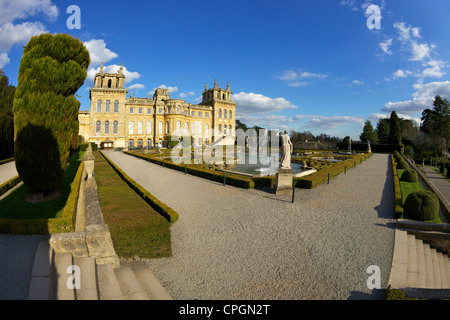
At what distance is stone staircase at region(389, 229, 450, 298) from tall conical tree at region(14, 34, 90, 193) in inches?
442

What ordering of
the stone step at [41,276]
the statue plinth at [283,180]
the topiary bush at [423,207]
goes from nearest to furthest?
the stone step at [41,276], the topiary bush at [423,207], the statue plinth at [283,180]

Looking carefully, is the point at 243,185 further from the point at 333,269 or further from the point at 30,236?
the point at 30,236

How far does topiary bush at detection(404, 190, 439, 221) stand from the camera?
8094 millimetres

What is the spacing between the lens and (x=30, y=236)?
550 centimetres

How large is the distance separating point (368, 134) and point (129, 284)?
211 ft

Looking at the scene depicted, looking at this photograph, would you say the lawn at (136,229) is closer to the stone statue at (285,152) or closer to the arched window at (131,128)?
the stone statue at (285,152)

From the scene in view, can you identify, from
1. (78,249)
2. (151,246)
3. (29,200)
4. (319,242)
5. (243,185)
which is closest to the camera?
(78,249)

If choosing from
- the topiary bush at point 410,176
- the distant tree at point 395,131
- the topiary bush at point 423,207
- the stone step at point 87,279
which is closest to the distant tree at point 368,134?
the distant tree at point 395,131

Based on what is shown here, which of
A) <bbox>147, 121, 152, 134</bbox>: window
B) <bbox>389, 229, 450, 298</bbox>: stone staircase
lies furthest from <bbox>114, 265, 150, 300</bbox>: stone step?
<bbox>147, 121, 152, 134</bbox>: window

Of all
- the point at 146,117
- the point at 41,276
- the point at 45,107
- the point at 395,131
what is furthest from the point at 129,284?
the point at 395,131

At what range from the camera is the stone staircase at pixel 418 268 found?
398cm
